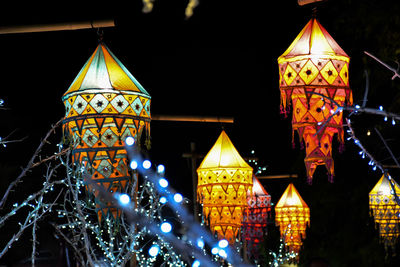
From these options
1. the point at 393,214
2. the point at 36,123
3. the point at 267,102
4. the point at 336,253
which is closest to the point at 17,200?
the point at 36,123

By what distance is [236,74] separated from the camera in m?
23.8

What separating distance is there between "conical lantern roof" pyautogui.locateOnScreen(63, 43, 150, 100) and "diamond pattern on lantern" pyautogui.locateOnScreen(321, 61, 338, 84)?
2366mm

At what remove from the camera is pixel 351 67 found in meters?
20.4

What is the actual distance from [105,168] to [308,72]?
297 cm

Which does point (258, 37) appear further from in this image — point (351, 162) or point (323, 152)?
point (323, 152)

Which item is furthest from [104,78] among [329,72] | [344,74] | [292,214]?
[292,214]

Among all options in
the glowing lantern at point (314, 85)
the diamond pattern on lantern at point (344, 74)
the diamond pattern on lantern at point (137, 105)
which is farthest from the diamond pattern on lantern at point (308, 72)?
the diamond pattern on lantern at point (137, 105)

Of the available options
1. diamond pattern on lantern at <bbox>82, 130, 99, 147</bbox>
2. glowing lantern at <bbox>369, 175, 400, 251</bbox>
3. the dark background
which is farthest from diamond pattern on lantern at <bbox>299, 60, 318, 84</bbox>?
glowing lantern at <bbox>369, 175, 400, 251</bbox>

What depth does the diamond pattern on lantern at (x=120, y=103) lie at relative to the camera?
7.00 meters

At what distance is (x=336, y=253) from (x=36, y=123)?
8.70m

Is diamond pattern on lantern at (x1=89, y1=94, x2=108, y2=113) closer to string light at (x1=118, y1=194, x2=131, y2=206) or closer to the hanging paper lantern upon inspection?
string light at (x1=118, y1=194, x2=131, y2=206)

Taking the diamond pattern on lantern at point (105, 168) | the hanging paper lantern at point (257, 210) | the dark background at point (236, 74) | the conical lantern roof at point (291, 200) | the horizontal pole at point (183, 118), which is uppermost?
the dark background at point (236, 74)

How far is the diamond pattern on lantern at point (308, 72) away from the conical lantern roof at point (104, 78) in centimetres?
224

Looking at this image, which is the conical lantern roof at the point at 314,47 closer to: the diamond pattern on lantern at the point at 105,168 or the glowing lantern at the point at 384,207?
the diamond pattern on lantern at the point at 105,168
